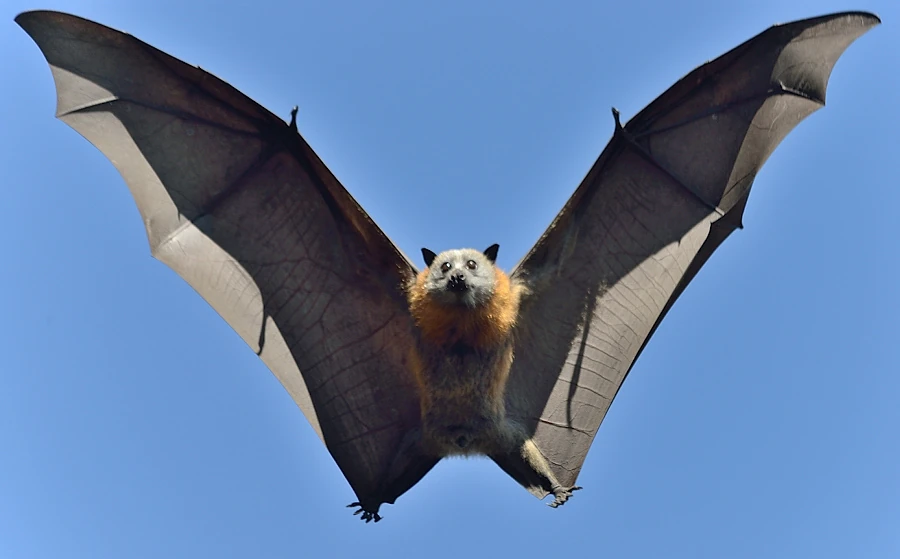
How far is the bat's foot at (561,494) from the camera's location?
9.32 m

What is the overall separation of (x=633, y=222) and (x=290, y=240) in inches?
145

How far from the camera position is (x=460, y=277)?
8820 mm

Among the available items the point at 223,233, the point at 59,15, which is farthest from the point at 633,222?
the point at 59,15

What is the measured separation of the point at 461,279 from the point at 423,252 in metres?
0.78

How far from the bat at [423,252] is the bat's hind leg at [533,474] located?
0.02 meters

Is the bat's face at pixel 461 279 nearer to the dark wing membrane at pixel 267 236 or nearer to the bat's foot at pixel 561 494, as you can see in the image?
the dark wing membrane at pixel 267 236

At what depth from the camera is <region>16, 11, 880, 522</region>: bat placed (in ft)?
30.2

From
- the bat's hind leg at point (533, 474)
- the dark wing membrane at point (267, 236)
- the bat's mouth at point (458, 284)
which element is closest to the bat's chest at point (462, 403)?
the bat's hind leg at point (533, 474)

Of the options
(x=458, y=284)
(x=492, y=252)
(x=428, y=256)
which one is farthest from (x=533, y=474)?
(x=428, y=256)

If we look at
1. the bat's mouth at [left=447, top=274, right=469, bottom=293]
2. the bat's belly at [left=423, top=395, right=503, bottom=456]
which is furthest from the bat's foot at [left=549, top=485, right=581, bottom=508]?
the bat's mouth at [left=447, top=274, right=469, bottom=293]

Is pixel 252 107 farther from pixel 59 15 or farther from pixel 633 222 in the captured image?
pixel 633 222

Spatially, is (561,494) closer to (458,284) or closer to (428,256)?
(458,284)

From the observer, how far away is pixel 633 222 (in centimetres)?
977

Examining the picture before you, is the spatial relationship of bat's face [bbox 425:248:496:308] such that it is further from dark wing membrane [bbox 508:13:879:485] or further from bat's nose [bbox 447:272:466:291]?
dark wing membrane [bbox 508:13:879:485]
